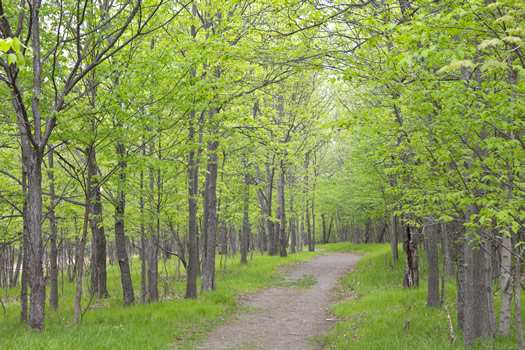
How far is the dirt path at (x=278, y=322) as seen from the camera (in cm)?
716

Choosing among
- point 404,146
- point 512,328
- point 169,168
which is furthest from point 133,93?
point 512,328

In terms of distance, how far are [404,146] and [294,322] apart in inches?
212

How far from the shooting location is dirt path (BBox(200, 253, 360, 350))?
282 inches

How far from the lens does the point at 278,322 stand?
887 centimetres

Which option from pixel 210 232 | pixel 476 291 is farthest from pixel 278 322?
pixel 476 291

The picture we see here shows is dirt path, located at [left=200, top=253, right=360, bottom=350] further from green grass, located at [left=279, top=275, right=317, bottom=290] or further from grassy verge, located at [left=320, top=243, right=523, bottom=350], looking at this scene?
grassy verge, located at [left=320, top=243, right=523, bottom=350]

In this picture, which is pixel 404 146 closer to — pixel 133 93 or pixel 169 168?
pixel 169 168

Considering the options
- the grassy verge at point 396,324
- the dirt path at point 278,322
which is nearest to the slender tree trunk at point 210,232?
the dirt path at point 278,322

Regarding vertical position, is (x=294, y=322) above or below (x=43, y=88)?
below

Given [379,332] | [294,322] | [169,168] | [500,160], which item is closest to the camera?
[500,160]

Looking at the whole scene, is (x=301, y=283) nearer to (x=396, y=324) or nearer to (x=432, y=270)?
(x=432, y=270)

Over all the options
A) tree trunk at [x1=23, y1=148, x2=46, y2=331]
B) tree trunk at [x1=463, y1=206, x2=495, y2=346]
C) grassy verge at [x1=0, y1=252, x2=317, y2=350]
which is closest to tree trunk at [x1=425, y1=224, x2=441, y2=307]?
tree trunk at [x1=463, y1=206, x2=495, y2=346]

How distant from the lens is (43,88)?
280 inches

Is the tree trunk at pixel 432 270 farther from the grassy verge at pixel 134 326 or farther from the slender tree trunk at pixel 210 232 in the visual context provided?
the slender tree trunk at pixel 210 232
